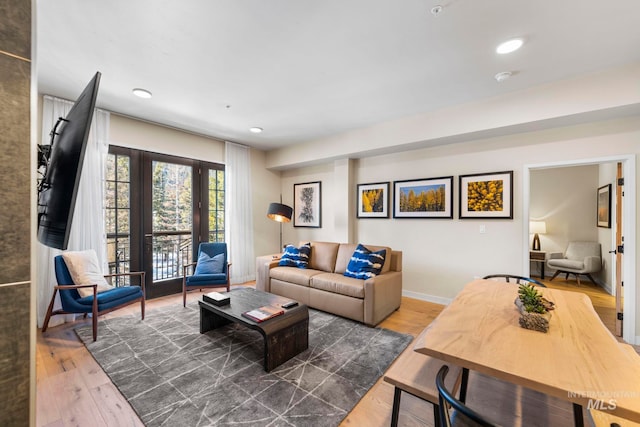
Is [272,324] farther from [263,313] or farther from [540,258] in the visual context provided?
[540,258]

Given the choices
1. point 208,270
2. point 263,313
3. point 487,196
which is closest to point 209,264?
point 208,270

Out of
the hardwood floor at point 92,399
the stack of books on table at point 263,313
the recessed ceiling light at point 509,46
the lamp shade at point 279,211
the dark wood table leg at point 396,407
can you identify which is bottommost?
the hardwood floor at point 92,399

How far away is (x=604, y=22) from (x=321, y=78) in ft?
7.14

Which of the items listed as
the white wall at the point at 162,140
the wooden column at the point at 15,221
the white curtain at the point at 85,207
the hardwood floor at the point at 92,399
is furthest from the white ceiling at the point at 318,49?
the hardwood floor at the point at 92,399

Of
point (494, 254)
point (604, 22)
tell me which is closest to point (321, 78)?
point (604, 22)

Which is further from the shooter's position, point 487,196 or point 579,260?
point 579,260

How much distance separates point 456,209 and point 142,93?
428 cm

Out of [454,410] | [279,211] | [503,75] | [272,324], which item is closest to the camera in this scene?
[454,410]

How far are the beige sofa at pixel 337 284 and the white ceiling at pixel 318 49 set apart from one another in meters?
2.12

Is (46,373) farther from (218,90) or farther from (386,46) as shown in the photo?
(386,46)

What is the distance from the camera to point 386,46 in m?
2.14

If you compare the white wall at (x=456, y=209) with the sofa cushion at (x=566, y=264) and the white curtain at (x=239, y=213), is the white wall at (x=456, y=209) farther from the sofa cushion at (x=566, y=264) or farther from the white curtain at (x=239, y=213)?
the sofa cushion at (x=566, y=264)

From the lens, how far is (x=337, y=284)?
326cm

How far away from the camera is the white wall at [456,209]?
290cm
